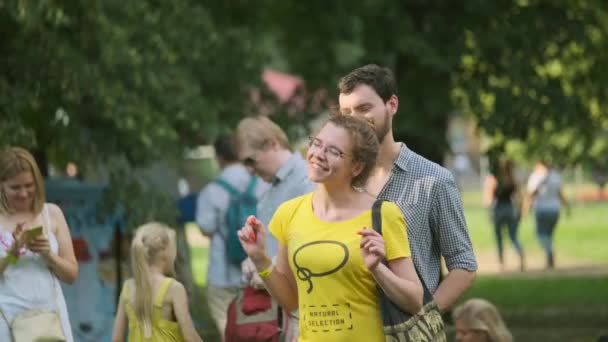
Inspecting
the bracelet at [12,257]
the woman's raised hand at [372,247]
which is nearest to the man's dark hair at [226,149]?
the bracelet at [12,257]

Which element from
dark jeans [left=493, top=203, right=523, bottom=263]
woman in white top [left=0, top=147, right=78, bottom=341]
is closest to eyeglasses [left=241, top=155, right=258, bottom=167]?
woman in white top [left=0, top=147, right=78, bottom=341]

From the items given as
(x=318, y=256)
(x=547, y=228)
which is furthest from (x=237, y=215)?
(x=547, y=228)

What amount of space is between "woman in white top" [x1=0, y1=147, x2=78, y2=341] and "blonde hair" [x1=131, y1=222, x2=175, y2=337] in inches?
21.6

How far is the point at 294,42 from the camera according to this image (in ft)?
62.7

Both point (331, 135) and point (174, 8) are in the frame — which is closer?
point (331, 135)

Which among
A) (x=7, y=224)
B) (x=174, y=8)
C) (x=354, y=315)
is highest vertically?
(x=174, y=8)

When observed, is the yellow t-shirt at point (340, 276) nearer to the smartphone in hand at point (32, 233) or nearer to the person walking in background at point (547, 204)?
the smartphone in hand at point (32, 233)

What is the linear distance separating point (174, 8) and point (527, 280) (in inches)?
411

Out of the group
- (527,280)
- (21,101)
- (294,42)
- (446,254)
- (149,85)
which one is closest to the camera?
(446,254)

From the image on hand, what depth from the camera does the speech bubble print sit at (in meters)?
5.32

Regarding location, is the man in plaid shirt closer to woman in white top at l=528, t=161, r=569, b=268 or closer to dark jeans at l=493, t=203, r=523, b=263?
dark jeans at l=493, t=203, r=523, b=263

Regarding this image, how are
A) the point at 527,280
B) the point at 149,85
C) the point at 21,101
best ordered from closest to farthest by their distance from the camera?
1. the point at 21,101
2. the point at 149,85
3. the point at 527,280

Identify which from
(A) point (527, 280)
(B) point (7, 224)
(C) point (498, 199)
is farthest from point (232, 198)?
(C) point (498, 199)

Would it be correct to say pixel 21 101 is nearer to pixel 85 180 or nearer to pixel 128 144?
pixel 128 144
